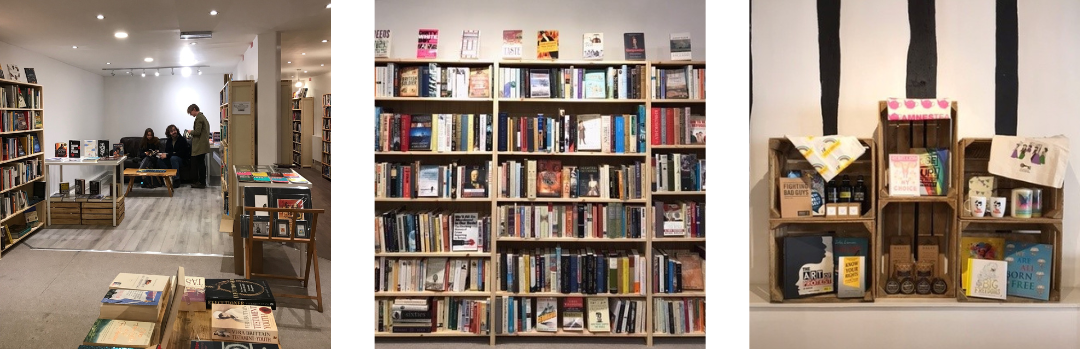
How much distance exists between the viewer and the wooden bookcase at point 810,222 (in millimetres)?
3311

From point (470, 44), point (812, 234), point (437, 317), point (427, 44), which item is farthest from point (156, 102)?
point (812, 234)

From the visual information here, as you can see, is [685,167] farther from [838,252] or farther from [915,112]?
[915,112]

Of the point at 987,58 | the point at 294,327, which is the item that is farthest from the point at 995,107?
the point at 294,327

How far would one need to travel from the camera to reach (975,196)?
3439 mm

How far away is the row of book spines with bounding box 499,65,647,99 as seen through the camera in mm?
3867

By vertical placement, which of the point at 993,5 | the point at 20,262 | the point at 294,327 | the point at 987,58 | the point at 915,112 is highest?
the point at 993,5

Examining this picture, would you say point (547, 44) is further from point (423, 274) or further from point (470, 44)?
point (423, 274)

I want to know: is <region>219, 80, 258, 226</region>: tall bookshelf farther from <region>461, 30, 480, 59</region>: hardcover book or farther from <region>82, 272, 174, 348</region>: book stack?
<region>461, 30, 480, 59</region>: hardcover book

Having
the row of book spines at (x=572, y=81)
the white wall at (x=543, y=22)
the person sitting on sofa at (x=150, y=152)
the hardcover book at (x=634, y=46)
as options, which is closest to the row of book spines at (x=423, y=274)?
the row of book spines at (x=572, y=81)

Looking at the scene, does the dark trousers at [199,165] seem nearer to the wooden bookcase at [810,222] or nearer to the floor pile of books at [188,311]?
the floor pile of books at [188,311]

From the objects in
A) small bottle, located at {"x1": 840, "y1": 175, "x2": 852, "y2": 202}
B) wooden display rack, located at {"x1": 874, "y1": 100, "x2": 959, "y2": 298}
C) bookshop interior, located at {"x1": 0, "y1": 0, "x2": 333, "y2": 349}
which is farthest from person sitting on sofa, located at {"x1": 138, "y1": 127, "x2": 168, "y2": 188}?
wooden display rack, located at {"x1": 874, "y1": 100, "x2": 959, "y2": 298}

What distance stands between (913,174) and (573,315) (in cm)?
189

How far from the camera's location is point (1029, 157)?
3367 mm

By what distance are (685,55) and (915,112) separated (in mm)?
1184
